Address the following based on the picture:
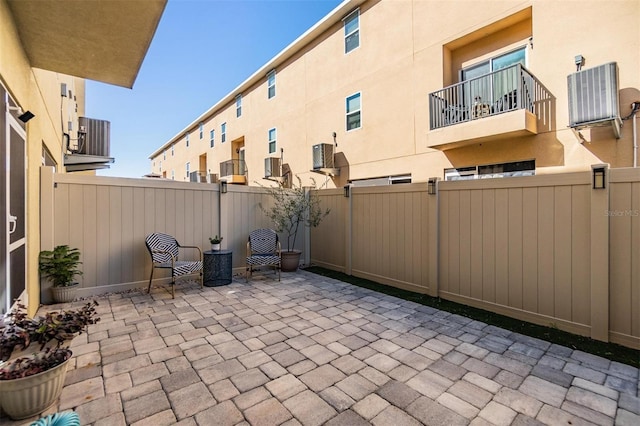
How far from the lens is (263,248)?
6289 mm

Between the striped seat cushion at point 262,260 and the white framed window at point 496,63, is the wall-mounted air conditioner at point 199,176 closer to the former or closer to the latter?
the striped seat cushion at point 262,260

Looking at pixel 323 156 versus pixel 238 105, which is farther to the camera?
pixel 238 105

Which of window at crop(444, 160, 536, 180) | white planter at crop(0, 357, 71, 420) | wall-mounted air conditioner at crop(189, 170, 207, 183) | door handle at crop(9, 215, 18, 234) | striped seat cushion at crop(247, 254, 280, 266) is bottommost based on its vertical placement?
white planter at crop(0, 357, 71, 420)

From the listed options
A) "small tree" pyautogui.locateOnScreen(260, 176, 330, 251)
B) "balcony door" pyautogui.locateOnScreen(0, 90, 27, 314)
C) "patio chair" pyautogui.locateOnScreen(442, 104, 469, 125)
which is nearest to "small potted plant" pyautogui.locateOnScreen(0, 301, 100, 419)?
"balcony door" pyautogui.locateOnScreen(0, 90, 27, 314)

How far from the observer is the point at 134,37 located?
3.44 metres

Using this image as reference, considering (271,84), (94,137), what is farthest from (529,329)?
(271,84)

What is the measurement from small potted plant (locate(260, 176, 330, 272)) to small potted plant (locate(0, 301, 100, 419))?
445 cm

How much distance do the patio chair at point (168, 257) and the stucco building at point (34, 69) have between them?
1361 mm

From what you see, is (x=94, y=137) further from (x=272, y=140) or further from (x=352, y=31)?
(x=352, y=31)

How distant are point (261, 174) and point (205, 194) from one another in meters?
7.84

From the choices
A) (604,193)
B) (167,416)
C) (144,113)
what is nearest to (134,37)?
(167,416)

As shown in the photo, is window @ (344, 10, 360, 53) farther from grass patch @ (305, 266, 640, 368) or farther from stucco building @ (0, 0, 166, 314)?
grass patch @ (305, 266, 640, 368)

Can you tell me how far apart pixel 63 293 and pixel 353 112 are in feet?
26.7

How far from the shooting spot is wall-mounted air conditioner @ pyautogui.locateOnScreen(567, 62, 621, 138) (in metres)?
4.72
